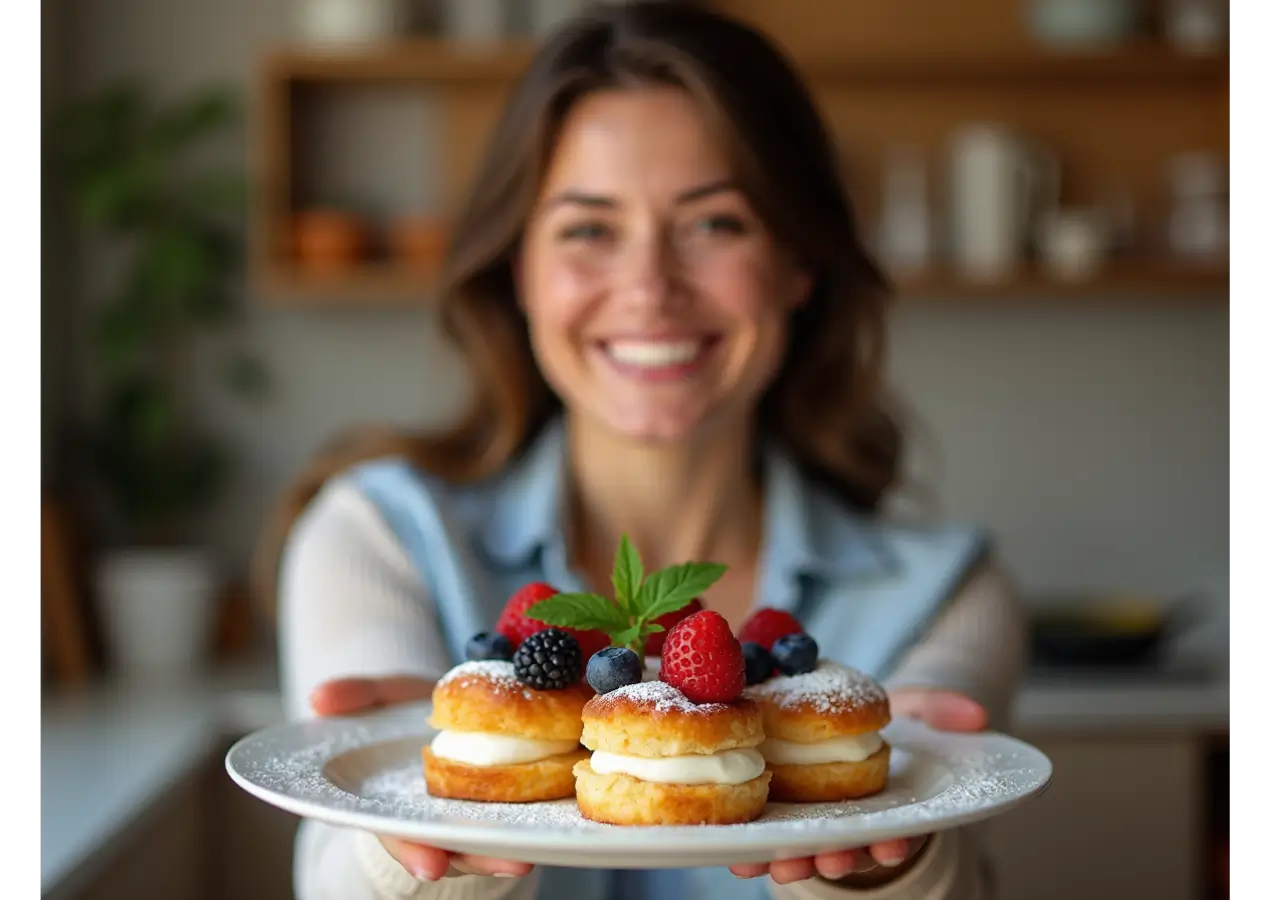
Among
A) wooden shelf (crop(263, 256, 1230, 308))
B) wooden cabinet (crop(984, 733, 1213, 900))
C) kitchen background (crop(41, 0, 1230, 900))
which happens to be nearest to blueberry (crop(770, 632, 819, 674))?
wooden cabinet (crop(984, 733, 1213, 900))

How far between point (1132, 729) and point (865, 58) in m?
1.66

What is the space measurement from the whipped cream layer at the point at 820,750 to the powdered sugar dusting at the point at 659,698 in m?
0.12

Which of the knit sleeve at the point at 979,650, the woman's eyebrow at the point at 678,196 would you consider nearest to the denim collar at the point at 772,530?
the knit sleeve at the point at 979,650

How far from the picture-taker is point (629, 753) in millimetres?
1152

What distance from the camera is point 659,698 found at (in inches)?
45.4

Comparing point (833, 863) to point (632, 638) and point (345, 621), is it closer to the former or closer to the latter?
point (632, 638)

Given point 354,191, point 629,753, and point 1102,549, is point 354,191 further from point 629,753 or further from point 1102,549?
point 629,753

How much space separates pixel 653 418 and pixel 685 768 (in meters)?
0.59

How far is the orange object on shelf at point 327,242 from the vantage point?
138 inches

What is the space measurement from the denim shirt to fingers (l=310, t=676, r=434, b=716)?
24 centimetres

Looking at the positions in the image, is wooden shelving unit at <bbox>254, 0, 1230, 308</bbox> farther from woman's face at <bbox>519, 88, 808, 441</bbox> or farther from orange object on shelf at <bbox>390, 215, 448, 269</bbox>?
woman's face at <bbox>519, 88, 808, 441</bbox>

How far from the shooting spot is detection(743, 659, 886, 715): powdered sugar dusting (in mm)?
1239

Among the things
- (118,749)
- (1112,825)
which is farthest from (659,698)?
(1112,825)
